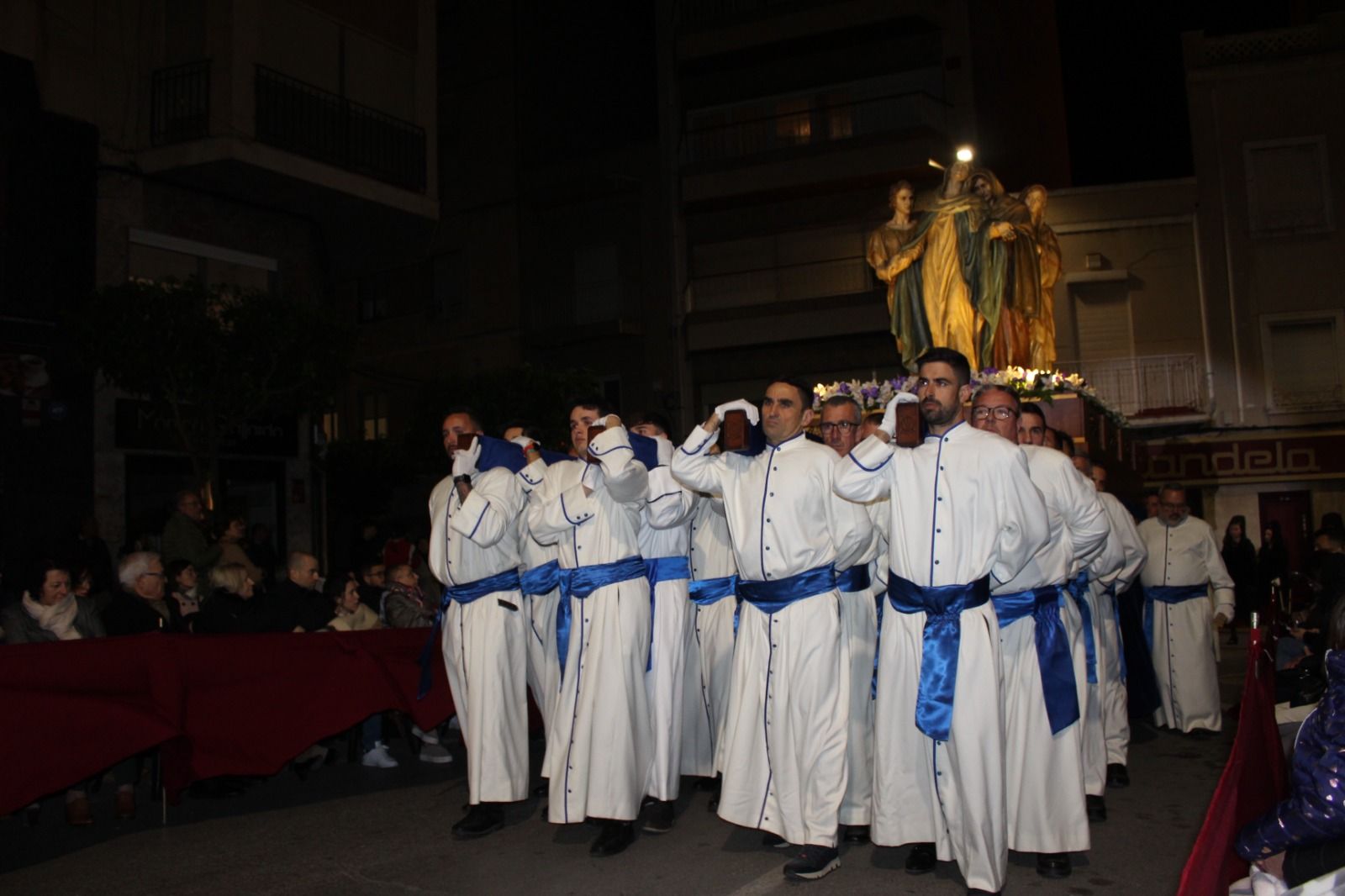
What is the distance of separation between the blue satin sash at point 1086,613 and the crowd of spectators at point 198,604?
14.9ft

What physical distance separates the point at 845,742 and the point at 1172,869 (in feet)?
4.79

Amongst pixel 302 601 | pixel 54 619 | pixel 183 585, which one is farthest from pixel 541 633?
pixel 183 585

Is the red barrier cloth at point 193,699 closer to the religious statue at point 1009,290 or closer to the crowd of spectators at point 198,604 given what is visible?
the crowd of spectators at point 198,604

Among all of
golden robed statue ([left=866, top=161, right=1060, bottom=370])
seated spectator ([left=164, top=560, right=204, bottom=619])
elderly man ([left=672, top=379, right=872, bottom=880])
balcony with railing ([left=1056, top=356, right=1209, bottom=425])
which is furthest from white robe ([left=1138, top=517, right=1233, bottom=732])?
balcony with railing ([left=1056, top=356, right=1209, bottom=425])

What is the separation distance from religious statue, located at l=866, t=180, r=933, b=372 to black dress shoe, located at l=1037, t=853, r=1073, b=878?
8538mm

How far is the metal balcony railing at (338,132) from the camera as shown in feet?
54.9

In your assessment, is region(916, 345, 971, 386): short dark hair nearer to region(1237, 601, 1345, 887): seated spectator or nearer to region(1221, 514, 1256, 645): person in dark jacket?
region(1237, 601, 1345, 887): seated spectator

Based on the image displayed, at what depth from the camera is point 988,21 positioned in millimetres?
26328

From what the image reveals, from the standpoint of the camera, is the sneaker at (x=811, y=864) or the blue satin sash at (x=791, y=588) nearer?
the sneaker at (x=811, y=864)

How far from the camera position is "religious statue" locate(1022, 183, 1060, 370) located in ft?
42.7

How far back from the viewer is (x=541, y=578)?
717 centimetres

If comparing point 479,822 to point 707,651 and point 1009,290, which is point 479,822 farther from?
point 1009,290

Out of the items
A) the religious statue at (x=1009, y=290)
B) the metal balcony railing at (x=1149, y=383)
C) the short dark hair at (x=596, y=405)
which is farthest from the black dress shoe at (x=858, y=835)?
the metal balcony railing at (x=1149, y=383)

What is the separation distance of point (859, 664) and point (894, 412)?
1677 mm
